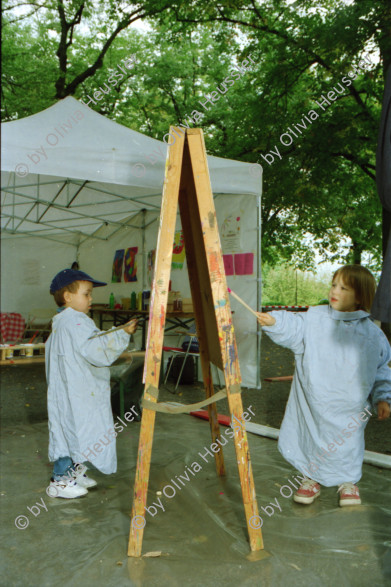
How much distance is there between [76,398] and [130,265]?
694cm

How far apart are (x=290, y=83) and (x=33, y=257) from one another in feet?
23.4

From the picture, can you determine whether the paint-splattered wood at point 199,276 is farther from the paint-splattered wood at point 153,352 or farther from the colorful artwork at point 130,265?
the colorful artwork at point 130,265

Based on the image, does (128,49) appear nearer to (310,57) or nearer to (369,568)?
(310,57)

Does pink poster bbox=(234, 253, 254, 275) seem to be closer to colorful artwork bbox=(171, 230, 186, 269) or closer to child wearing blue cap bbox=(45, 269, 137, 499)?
colorful artwork bbox=(171, 230, 186, 269)

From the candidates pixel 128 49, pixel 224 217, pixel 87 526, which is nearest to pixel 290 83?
pixel 224 217

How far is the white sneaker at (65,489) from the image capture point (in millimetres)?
3000

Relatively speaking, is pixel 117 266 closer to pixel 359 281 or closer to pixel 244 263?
pixel 244 263

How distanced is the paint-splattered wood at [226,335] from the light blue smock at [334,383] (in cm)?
60

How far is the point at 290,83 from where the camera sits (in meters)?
10.1

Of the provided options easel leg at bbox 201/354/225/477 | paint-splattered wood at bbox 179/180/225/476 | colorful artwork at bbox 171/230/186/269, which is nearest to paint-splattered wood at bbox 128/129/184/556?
paint-splattered wood at bbox 179/180/225/476

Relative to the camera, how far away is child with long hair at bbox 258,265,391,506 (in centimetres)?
282

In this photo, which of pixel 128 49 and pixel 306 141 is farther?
pixel 128 49

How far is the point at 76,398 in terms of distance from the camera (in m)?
3.06

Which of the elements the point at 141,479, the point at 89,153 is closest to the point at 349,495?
the point at 141,479
